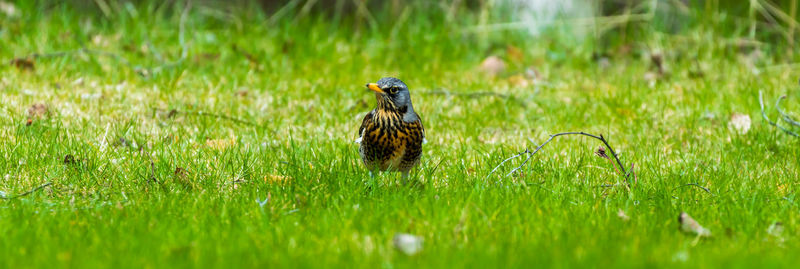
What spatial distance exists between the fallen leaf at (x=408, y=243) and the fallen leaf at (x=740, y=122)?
3.17m

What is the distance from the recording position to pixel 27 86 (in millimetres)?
5906

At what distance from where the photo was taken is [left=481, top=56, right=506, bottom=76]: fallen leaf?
7.26 metres

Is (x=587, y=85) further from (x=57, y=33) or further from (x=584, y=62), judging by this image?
(x=57, y=33)

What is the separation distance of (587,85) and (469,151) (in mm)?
2192

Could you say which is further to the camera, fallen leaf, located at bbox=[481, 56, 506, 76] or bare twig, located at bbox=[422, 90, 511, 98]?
fallen leaf, located at bbox=[481, 56, 506, 76]

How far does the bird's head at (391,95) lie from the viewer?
13.0 ft

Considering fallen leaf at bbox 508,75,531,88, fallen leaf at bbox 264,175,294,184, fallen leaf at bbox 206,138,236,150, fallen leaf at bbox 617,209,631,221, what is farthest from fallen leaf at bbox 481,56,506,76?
fallen leaf at bbox 617,209,631,221

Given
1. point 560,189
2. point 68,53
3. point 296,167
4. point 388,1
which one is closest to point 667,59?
point 388,1

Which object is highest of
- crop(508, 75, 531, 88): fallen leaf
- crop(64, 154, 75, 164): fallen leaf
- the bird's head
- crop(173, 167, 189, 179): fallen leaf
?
the bird's head

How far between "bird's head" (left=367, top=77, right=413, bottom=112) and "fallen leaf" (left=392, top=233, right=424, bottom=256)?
103cm

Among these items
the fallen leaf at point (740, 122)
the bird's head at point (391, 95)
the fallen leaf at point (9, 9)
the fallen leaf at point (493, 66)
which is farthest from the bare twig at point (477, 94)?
the fallen leaf at point (9, 9)

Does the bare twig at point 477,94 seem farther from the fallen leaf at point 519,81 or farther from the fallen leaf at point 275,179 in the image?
the fallen leaf at point 275,179

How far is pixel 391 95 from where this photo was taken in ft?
13.0

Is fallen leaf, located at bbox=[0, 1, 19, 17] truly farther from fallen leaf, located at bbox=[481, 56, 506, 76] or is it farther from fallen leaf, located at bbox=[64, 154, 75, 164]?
fallen leaf, located at bbox=[481, 56, 506, 76]
